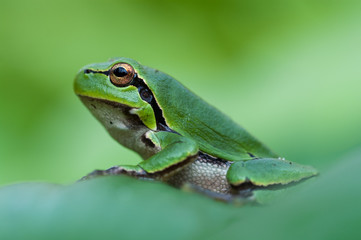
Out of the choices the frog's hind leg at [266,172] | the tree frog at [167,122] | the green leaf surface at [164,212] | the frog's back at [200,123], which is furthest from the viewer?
the frog's back at [200,123]

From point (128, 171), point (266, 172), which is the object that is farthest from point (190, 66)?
point (128, 171)

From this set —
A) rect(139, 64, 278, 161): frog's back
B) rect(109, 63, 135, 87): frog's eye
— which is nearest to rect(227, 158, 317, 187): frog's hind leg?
rect(139, 64, 278, 161): frog's back

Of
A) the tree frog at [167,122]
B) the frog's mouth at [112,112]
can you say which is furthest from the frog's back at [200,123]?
the frog's mouth at [112,112]

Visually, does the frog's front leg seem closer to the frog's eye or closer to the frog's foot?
the frog's foot

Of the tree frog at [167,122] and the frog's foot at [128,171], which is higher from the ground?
the tree frog at [167,122]

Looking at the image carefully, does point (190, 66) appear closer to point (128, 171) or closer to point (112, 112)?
point (112, 112)

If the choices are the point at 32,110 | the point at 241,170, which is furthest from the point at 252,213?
the point at 32,110

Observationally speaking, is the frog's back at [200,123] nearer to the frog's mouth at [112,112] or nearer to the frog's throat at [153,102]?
the frog's throat at [153,102]
